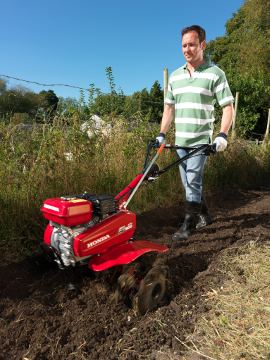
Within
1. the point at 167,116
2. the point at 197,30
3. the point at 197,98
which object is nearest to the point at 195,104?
the point at 197,98

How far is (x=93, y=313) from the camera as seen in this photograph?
1893 millimetres

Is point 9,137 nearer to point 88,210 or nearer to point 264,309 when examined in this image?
point 88,210

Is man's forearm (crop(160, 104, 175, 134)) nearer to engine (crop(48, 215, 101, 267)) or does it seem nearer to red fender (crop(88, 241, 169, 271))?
red fender (crop(88, 241, 169, 271))

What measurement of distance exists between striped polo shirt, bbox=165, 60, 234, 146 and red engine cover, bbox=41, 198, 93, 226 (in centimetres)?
155

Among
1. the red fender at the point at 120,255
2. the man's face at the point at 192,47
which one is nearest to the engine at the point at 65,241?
the red fender at the point at 120,255

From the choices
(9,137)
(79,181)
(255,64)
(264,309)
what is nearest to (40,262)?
(79,181)

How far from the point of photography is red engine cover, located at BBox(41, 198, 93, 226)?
5.89 feet

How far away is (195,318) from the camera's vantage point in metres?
1.88

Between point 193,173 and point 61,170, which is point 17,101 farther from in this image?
point 193,173

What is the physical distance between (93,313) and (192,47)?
8.22ft

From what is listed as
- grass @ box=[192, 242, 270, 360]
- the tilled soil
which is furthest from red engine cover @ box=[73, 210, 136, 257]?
grass @ box=[192, 242, 270, 360]

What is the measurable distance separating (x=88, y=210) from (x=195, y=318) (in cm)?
105

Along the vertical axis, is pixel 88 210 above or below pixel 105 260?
above

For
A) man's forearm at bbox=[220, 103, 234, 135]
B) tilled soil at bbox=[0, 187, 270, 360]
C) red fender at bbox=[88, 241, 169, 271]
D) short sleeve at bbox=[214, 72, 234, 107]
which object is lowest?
tilled soil at bbox=[0, 187, 270, 360]
